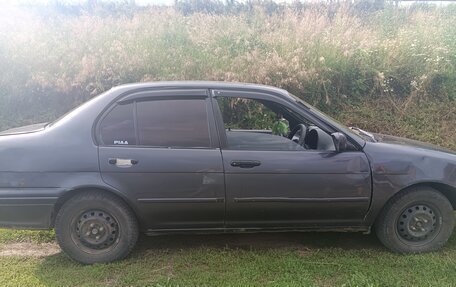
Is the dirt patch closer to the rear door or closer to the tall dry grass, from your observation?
the rear door

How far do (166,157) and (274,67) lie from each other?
4072mm

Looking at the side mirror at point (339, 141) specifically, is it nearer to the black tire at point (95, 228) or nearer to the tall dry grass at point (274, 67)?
the black tire at point (95, 228)

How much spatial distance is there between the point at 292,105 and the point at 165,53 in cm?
464

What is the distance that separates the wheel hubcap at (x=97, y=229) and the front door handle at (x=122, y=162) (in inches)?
17.8

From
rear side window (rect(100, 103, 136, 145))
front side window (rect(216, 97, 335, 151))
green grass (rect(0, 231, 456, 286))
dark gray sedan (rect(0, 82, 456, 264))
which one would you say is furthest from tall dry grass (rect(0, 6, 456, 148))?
rear side window (rect(100, 103, 136, 145))

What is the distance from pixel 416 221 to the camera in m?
3.79

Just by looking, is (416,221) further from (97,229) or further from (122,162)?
(97,229)

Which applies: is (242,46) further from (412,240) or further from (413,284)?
(413,284)

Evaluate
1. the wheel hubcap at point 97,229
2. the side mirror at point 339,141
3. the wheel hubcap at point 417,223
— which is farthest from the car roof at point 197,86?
the wheel hubcap at point 417,223

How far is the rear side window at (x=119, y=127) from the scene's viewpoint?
355cm

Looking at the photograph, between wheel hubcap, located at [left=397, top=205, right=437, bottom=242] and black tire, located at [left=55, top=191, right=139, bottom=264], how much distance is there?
2370mm

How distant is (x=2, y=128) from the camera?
6926 mm

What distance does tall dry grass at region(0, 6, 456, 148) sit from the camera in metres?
7.07

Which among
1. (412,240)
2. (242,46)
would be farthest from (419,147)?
(242,46)
